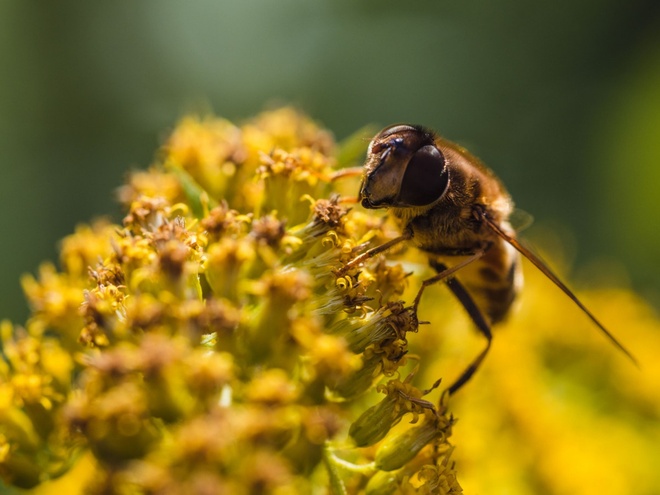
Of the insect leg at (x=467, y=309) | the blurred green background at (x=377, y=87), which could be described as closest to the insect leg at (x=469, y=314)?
the insect leg at (x=467, y=309)

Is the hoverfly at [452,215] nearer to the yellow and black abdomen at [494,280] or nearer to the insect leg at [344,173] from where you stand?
the yellow and black abdomen at [494,280]

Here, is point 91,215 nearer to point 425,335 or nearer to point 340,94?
point 340,94

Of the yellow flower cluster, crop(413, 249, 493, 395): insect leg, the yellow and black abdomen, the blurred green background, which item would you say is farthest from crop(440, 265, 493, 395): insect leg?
the blurred green background

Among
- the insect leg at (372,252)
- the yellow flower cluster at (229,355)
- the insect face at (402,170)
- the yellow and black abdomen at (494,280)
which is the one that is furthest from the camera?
the yellow and black abdomen at (494,280)

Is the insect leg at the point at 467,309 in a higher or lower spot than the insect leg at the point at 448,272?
lower

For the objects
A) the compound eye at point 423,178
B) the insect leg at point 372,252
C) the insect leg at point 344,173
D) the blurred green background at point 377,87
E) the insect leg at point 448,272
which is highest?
the compound eye at point 423,178

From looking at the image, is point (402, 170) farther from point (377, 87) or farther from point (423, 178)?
point (377, 87)

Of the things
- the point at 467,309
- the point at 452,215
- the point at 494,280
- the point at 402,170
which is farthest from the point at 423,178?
the point at 494,280

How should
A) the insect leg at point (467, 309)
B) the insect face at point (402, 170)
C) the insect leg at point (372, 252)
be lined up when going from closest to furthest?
the insect leg at point (372, 252) → the insect face at point (402, 170) → the insect leg at point (467, 309)
